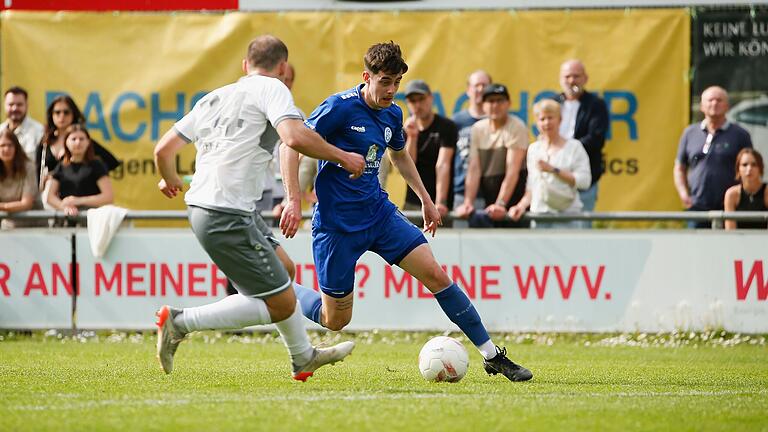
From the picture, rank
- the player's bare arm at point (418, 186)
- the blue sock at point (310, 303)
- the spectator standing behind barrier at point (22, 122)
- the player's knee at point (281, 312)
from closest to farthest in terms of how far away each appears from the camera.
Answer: the player's knee at point (281, 312), the player's bare arm at point (418, 186), the blue sock at point (310, 303), the spectator standing behind barrier at point (22, 122)

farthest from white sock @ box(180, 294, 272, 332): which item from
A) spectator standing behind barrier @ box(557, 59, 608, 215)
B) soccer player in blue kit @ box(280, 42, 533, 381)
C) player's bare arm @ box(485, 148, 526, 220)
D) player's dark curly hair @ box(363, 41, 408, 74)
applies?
spectator standing behind barrier @ box(557, 59, 608, 215)

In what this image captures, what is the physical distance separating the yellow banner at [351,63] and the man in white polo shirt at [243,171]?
7.14 metres

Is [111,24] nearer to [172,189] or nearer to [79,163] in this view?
[79,163]

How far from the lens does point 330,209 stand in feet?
28.0

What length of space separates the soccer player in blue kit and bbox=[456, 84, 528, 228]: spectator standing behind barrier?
4.24 meters

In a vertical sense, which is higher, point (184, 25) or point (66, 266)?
point (184, 25)

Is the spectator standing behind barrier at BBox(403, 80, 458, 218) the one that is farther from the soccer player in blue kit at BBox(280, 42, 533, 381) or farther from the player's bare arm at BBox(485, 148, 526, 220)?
the soccer player in blue kit at BBox(280, 42, 533, 381)

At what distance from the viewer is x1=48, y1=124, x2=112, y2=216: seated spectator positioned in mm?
13031

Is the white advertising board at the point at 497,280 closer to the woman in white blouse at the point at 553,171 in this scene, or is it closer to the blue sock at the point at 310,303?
the woman in white blouse at the point at 553,171

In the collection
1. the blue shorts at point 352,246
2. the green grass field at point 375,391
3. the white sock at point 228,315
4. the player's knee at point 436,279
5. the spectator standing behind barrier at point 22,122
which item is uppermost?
the spectator standing behind barrier at point 22,122

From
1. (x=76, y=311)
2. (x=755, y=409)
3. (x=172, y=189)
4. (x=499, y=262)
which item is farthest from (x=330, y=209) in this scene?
(x=76, y=311)

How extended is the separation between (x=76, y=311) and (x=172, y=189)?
16.8 feet

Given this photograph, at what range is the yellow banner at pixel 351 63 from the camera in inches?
583

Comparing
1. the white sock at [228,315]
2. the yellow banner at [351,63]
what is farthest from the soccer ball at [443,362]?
the yellow banner at [351,63]
